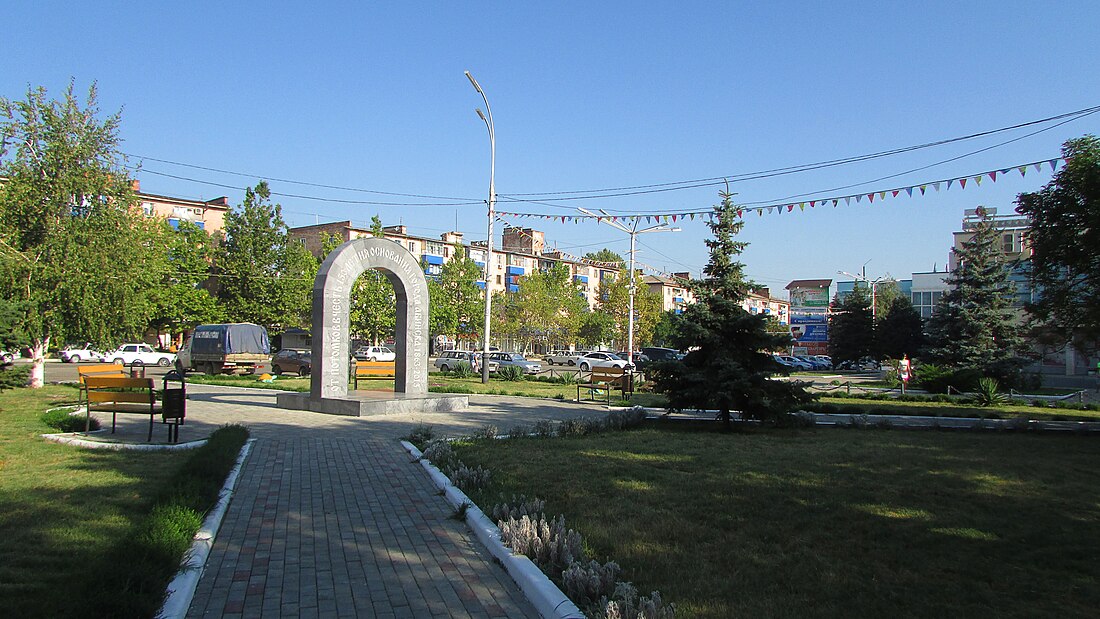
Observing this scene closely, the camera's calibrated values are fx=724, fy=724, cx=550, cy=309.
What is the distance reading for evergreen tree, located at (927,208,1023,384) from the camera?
34625mm

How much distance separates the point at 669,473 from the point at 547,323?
65.1 meters

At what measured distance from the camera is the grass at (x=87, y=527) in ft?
13.5

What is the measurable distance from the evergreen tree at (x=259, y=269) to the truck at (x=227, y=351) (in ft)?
49.5

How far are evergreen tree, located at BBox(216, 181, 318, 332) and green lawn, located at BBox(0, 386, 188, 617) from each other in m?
43.4

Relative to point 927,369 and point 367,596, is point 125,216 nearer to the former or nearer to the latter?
point 367,596

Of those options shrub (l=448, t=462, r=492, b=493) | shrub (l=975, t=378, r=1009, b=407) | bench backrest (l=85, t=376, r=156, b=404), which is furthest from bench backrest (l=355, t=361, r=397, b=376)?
shrub (l=975, t=378, r=1009, b=407)

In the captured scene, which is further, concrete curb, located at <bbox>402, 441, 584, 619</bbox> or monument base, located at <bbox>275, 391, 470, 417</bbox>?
monument base, located at <bbox>275, 391, 470, 417</bbox>

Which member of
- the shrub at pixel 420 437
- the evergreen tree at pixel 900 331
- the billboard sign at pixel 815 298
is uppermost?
the billboard sign at pixel 815 298

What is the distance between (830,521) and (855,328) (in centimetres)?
5334

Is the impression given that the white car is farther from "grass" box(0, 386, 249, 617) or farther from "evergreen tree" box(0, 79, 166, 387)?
"grass" box(0, 386, 249, 617)

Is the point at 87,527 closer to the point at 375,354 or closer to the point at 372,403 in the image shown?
the point at 372,403

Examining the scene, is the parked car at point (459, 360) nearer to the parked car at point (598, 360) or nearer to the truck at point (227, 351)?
the parked car at point (598, 360)

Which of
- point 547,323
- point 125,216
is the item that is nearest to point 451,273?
point 547,323

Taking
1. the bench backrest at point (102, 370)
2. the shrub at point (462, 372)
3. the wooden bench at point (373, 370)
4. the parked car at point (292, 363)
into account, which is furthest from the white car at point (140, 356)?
the bench backrest at point (102, 370)
